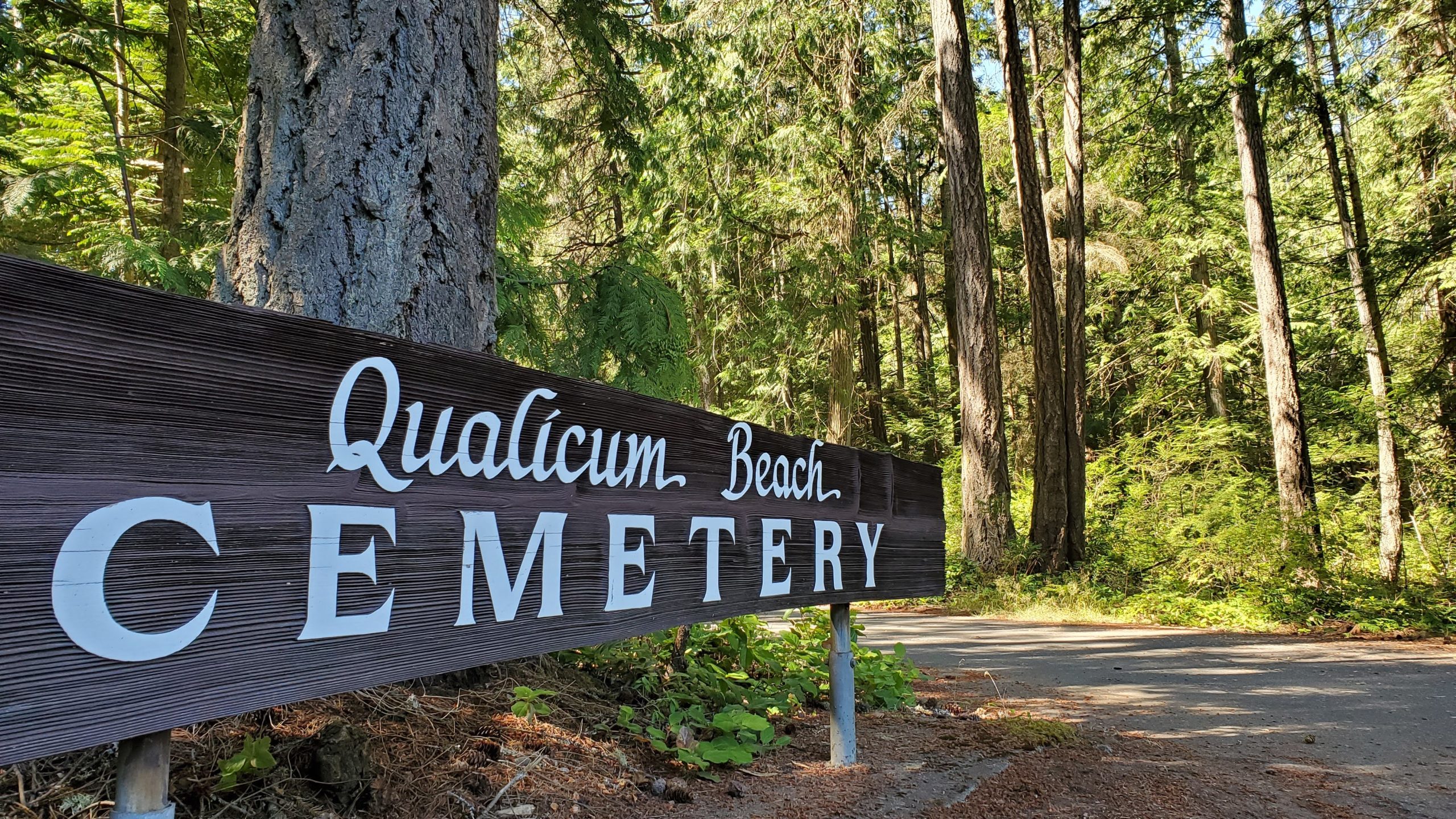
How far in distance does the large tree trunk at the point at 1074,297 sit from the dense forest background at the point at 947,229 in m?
0.37

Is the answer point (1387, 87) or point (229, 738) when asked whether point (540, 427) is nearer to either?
point (229, 738)

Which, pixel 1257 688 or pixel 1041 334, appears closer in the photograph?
pixel 1257 688

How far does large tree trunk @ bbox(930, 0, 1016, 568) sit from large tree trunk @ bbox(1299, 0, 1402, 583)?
15.2 feet

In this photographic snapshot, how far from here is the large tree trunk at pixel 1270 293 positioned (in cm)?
1189

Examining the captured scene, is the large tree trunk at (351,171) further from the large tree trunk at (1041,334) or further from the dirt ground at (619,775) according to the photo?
the large tree trunk at (1041,334)

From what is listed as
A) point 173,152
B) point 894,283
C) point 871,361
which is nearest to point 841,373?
point 871,361

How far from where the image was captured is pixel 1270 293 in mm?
12383

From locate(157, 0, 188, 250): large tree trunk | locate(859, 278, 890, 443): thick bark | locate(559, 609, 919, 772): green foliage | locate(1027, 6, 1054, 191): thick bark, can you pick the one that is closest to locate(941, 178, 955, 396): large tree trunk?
locate(859, 278, 890, 443): thick bark

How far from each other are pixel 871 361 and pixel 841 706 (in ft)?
67.3

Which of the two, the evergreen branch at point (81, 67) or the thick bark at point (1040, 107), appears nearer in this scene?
the evergreen branch at point (81, 67)

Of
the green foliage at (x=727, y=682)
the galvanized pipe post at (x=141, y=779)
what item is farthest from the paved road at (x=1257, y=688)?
the galvanized pipe post at (x=141, y=779)

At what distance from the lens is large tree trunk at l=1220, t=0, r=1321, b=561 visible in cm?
1189

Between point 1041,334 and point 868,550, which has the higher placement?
point 1041,334

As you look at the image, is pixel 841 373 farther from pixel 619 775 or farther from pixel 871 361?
pixel 619 775
